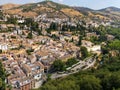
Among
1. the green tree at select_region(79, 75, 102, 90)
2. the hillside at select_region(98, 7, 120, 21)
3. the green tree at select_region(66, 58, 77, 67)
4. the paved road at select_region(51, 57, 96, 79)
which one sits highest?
the green tree at select_region(79, 75, 102, 90)

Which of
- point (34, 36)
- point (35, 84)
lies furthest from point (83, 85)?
point (34, 36)

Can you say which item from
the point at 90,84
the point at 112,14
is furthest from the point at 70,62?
the point at 112,14

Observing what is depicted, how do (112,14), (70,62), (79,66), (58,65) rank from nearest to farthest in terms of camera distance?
(58,65) → (79,66) → (70,62) → (112,14)

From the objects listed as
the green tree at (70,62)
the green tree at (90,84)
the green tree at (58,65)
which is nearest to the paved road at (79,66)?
the green tree at (70,62)

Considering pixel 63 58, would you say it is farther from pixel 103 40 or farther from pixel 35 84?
pixel 103 40

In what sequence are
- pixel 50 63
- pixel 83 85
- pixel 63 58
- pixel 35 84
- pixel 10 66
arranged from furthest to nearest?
pixel 63 58 → pixel 50 63 → pixel 10 66 → pixel 35 84 → pixel 83 85

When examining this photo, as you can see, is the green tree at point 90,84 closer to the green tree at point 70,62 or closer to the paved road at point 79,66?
the paved road at point 79,66

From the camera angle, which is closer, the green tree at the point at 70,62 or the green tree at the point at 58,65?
the green tree at the point at 58,65

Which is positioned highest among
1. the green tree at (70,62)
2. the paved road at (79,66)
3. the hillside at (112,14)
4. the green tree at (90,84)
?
the green tree at (90,84)

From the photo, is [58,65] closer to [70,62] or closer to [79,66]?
[70,62]

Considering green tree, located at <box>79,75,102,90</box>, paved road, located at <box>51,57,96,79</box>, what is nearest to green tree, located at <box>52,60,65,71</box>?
paved road, located at <box>51,57,96,79</box>

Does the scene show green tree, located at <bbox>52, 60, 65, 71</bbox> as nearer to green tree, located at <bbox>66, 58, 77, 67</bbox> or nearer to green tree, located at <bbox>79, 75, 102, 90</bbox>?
green tree, located at <bbox>66, 58, 77, 67</bbox>
